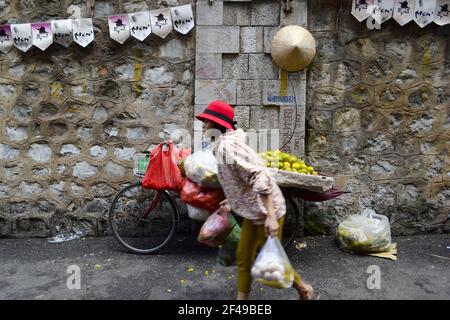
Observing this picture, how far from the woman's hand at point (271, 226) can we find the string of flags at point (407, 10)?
9.41ft

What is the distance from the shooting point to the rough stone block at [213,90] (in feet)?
15.4

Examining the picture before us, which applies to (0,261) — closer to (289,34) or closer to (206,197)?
(206,197)

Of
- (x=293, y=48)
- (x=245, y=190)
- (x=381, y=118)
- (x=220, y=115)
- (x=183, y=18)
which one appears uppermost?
(x=183, y=18)

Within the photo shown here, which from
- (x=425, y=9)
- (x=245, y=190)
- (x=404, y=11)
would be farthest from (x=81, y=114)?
(x=425, y=9)

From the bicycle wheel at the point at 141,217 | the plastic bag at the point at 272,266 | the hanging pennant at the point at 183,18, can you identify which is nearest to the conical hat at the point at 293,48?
the hanging pennant at the point at 183,18

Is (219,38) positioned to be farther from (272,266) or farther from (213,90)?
(272,266)

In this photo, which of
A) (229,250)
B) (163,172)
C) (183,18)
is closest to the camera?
(229,250)

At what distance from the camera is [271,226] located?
2943mm

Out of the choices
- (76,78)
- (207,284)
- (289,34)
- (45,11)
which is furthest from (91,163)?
(289,34)

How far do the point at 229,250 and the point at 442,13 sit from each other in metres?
3.54

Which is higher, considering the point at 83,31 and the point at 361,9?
the point at 361,9

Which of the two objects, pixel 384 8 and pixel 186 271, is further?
pixel 384 8

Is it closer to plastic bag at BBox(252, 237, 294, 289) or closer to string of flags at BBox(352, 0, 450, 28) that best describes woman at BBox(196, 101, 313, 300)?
→ plastic bag at BBox(252, 237, 294, 289)

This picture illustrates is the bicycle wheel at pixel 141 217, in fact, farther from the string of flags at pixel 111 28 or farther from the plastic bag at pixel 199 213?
the string of flags at pixel 111 28
